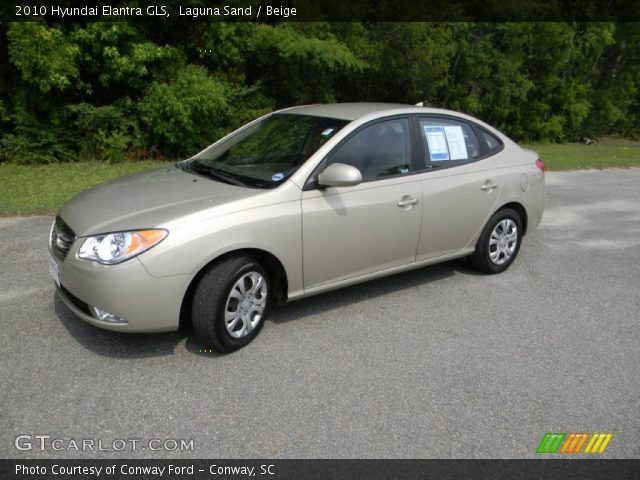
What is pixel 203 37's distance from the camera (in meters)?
12.9

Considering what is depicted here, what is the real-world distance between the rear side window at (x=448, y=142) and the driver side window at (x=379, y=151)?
0.24 meters

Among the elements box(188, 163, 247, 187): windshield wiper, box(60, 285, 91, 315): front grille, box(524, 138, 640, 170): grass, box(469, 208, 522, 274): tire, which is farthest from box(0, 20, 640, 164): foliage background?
box(60, 285, 91, 315): front grille

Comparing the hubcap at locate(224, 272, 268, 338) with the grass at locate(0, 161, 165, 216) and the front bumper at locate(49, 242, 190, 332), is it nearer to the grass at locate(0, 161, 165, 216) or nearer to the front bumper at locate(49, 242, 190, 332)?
the front bumper at locate(49, 242, 190, 332)

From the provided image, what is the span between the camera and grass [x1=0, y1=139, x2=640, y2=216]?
7.73 meters

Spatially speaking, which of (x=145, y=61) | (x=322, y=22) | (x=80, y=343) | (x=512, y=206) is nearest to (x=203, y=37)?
(x=145, y=61)

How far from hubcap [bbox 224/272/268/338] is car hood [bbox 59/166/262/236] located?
1.88 feet

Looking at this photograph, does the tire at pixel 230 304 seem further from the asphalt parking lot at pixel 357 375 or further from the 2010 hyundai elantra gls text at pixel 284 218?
the asphalt parking lot at pixel 357 375

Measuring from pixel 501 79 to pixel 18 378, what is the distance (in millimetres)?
18268

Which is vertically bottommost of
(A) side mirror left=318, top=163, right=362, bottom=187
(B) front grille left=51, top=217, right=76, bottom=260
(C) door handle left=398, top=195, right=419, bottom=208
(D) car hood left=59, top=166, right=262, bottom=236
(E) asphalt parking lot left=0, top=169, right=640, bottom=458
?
(E) asphalt parking lot left=0, top=169, right=640, bottom=458

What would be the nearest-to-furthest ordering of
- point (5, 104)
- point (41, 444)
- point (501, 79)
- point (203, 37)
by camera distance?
point (41, 444) < point (5, 104) < point (203, 37) < point (501, 79)

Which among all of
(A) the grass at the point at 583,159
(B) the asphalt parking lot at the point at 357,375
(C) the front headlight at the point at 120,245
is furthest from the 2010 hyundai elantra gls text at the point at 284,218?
(A) the grass at the point at 583,159

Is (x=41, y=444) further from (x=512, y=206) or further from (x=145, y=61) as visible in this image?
(x=145, y=61)

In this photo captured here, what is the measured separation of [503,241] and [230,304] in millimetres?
3023

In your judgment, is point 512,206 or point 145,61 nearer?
point 512,206
